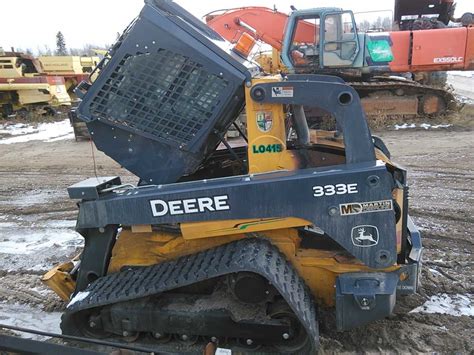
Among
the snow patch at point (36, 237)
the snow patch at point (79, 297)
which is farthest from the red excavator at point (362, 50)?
the snow patch at point (79, 297)

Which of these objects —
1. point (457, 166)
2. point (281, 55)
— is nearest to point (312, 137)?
point (457, 166)

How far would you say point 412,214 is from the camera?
542cm

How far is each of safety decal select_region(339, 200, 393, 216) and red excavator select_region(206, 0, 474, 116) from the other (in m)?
8.08

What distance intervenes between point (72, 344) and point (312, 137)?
236 cm

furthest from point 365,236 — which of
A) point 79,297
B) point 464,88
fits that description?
point 464,88

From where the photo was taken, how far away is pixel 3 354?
2.76 metres

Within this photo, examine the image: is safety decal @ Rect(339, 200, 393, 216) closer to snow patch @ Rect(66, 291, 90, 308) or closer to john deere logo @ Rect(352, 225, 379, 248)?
john deere logo @ Rect(352, 225, 379, 248)

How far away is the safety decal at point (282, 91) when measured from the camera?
2707 millimetres

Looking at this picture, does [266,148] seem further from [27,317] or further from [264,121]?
[27,317]

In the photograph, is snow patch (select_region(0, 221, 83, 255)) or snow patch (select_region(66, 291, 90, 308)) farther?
snow patch (select_region(0, 221, 83, 255))

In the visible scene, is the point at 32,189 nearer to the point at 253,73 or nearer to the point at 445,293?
the point at 253,73

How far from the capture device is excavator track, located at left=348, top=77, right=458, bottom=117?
38.7 ft

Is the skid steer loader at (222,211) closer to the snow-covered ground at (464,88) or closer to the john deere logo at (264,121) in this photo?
the john deere logo at (264,121)

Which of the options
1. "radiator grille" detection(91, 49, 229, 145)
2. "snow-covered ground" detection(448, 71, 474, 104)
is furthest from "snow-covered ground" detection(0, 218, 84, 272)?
"snow-covered ground" detection(448, 71, 474, 104)
